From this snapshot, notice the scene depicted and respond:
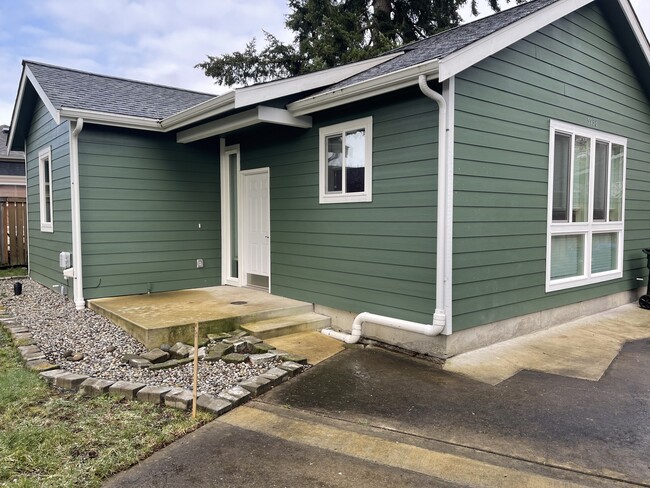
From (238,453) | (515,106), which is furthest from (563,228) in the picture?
(238,453)

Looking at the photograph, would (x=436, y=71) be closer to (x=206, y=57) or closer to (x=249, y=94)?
(x=249, y=94)

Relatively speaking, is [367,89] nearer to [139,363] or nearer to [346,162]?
[346,162]

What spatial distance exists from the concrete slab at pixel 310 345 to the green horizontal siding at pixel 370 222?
19.9 inches

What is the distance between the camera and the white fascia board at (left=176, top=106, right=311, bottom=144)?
561 centimetres

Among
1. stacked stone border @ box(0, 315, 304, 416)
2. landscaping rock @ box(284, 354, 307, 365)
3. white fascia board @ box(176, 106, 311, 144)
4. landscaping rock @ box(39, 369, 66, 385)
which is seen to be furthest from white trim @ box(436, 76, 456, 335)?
→ landscaping rock @ box(39, 369, 66, 385)

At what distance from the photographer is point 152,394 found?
363 cm

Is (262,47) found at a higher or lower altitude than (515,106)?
higher

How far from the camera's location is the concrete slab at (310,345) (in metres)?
4.84

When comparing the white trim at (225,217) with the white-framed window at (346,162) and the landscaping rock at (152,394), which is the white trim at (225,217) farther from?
the landscaping rock at (152,394)

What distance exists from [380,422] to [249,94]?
3724 millimetres

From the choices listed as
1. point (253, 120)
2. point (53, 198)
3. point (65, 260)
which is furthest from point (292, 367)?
point (53, 198)

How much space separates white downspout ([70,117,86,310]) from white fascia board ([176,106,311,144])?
1719 millimetres

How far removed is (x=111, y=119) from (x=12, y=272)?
6442 mm

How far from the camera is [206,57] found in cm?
1780
